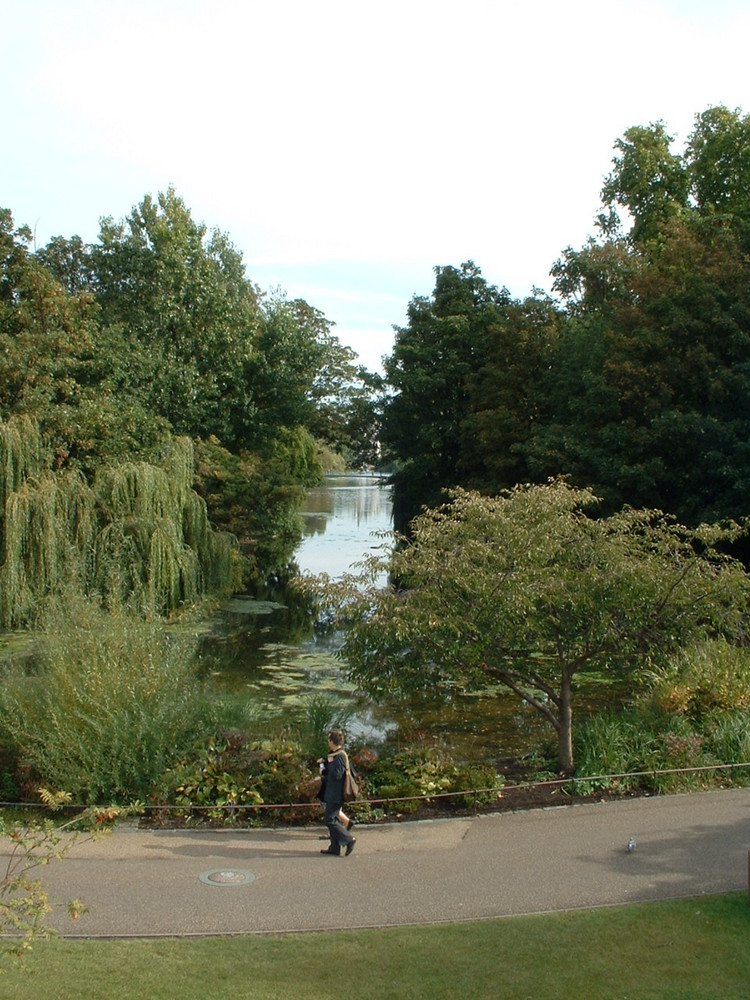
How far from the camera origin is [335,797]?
10789 mm

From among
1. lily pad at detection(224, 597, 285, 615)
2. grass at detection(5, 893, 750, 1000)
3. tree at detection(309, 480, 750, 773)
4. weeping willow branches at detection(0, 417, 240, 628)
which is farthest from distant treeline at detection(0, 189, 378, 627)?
grass at detection(5, 893, 750, 1000)

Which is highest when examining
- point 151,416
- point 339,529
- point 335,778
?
point 151,416

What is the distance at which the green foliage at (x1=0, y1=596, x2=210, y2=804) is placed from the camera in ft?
41.1

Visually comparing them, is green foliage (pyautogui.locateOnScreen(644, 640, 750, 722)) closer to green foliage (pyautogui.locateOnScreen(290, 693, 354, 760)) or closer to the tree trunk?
the tree trunk

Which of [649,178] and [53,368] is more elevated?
[649,178]

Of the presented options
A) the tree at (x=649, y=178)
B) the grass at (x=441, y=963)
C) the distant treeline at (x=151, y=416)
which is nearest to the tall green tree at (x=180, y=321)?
the distant treeline at (x=151, y=416)

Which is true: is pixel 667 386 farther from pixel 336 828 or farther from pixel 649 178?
pixel 336 828

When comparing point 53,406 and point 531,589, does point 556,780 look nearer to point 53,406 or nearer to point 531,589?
point 531,589

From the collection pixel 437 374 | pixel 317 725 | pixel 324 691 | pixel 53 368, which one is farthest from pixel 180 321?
pixel 317 725

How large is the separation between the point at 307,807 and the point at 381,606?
9.03 ft

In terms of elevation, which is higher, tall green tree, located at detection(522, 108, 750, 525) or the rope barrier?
tall green tree, located at detection(522, 108, 750, 525)

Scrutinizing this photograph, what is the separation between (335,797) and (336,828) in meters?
0.32

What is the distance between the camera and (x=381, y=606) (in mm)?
13398

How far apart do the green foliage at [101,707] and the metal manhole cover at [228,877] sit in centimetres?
269
